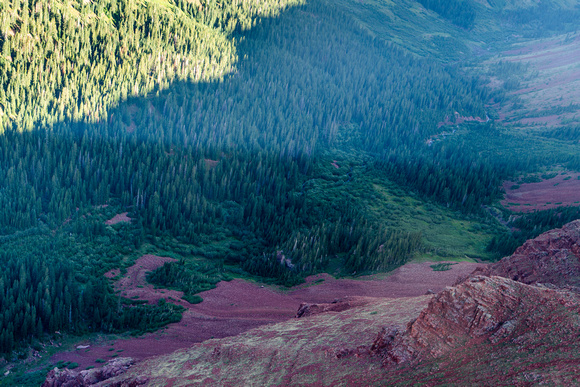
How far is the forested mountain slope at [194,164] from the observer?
78.6 metres

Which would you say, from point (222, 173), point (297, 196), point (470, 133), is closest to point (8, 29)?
point (222, 173)

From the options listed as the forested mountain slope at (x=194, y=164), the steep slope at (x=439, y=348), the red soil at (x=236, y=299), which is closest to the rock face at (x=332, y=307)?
the steep slope at (x=439, y=348)

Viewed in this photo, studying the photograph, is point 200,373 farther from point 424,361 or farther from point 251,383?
point 424,361

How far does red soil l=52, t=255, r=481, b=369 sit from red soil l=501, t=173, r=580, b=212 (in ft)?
201

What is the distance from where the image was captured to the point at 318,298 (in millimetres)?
68875

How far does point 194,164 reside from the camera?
4734 inches

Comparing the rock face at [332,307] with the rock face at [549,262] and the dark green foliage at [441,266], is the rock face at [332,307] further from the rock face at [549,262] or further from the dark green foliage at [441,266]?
the dark green foliage at [441,266]

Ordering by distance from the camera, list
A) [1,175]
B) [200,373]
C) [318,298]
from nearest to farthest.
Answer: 1. [200,373]
2. [318,298]
3. [1,175]

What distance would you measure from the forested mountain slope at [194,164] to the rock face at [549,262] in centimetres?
4078

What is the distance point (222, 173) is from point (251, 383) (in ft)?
314

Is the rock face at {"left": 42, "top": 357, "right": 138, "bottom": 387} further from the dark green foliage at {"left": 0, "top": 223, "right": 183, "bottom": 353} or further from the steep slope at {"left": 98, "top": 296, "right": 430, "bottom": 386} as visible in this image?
the dark green foliage at {"left": 0, "top": 223, "right": 183, "bottom": 353}

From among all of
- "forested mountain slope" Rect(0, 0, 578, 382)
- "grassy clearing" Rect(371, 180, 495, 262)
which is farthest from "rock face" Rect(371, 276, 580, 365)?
"grassy clearing" Rect(371, 180, 495, 262)

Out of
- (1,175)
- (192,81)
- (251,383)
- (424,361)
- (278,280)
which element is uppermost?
(192,81)

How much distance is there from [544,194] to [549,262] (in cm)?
10532
